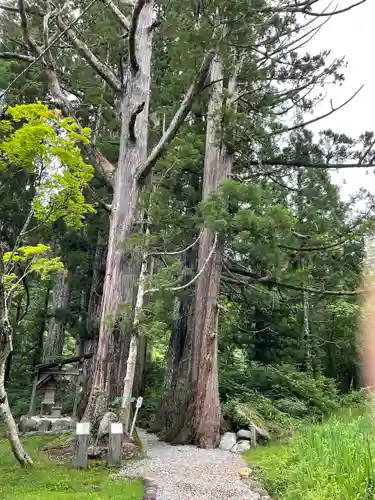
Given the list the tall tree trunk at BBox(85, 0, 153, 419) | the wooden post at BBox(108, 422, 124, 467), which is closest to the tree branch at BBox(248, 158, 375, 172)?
the tall tree trunk at BBox(85, 0, 153, 419)

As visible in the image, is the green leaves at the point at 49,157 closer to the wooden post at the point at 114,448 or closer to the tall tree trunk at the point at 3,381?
the tall tree trunk at the point at 3,381

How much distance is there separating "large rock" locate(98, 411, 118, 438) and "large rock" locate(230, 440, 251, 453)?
1741 mm

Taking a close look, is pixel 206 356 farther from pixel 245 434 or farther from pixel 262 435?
pixel 262 435

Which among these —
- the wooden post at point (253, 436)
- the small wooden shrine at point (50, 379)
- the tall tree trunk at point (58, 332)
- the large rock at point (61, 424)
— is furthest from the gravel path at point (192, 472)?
the tall tree trunk at point (58, 332)

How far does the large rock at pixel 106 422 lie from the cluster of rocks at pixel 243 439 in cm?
168

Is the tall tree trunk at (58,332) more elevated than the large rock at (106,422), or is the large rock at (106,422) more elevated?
the tall tree trunk at (58,332)

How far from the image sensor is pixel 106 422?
5.29 m

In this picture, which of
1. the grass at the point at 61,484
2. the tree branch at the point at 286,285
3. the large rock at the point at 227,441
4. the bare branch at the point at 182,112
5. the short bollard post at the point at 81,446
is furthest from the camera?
the tree branch at the point at 286,285

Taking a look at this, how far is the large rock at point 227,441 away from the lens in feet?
19.6

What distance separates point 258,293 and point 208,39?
4208 mm

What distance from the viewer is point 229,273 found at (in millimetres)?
7371

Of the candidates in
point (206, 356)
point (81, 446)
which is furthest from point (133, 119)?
point (81, 446)

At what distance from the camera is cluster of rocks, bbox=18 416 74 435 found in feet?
25.4

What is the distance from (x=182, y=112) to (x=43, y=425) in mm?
6004
